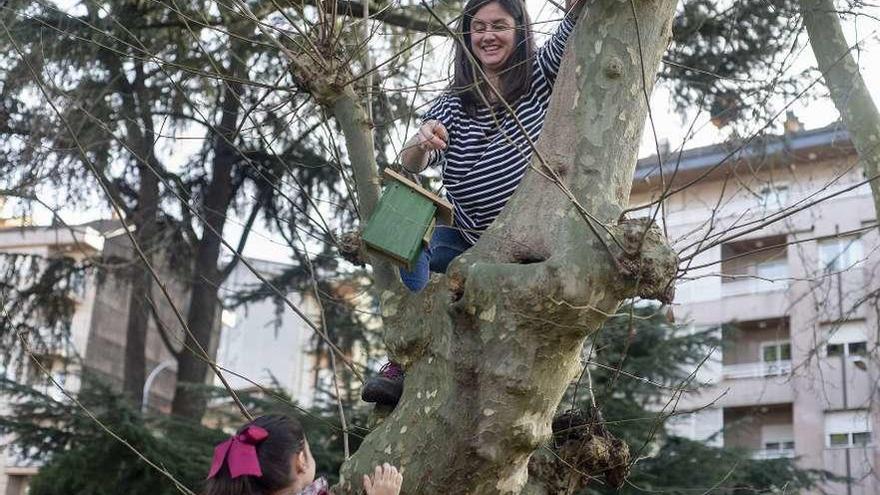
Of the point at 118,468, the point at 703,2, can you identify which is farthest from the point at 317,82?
the point at 118,468

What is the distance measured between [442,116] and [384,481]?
1.33 metres

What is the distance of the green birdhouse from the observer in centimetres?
297

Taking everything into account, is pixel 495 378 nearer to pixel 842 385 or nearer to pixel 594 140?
pixel 594 140

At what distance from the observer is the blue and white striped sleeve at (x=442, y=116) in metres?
3.47

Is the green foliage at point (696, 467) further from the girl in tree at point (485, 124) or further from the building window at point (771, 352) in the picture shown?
the building window at point (771, 352)

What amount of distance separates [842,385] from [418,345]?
2008cm

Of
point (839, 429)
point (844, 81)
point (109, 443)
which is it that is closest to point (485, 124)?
point (844, 81)

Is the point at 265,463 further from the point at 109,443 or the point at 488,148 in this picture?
the point at 109,443

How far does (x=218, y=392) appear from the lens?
962cm

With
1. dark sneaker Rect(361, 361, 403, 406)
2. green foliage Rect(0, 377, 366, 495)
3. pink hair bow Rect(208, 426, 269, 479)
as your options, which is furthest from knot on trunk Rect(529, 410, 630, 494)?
green foliage Rect(0, 377, 366, 495)

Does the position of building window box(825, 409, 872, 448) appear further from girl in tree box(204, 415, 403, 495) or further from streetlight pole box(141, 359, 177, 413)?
girl in tree box(204, 415, 403, 495)

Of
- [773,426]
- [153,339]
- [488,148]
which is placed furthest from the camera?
[153,339]

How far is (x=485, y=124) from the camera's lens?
3439 mm

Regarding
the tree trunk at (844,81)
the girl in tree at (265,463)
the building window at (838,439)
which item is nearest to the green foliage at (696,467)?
the tree trunk at (844,81)
